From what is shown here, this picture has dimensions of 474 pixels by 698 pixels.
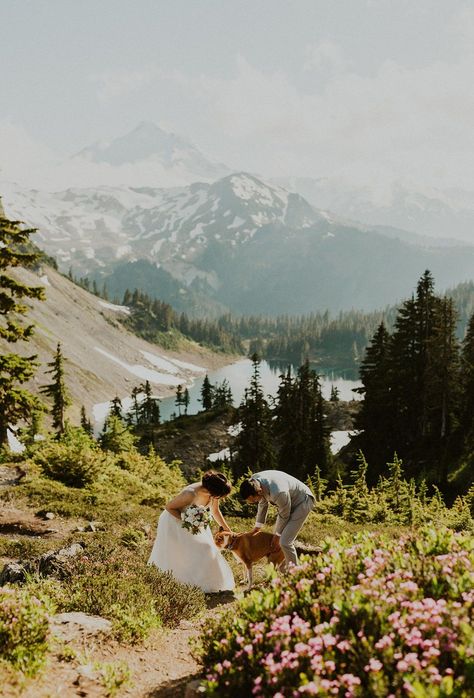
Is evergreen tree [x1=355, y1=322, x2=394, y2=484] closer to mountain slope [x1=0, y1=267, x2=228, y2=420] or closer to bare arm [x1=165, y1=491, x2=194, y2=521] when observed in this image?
bare arm [x1=165, y1=491, x2=194, y2=521]

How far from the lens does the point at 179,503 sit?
10.5 metres

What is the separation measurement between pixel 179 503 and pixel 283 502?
7.58 ft

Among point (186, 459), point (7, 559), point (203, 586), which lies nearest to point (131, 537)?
point (7, 559)

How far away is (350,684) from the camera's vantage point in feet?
13.1

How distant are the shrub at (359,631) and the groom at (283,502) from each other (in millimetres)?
3175

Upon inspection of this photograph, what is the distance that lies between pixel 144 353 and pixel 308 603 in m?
196

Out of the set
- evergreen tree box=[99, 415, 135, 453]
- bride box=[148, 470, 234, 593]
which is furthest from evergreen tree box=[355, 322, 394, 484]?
bride box=[148, 470, 234, 593]

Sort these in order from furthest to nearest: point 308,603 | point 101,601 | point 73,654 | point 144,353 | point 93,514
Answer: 1. point 144,353
2. point 93,514
3. point 101,601
4. point 73,654
5. point 308,603

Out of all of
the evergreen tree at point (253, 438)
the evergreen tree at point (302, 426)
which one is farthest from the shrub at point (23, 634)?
the evergreen tree at point (253, 438)

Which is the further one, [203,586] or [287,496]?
[203,586]

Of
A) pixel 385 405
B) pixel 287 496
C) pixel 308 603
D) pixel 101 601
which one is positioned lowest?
pixel 385 405

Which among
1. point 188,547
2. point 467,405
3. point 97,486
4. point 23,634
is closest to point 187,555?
point 188,547

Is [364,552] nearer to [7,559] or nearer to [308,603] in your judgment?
[308,603]

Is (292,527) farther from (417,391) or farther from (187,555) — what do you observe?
(417,391)
